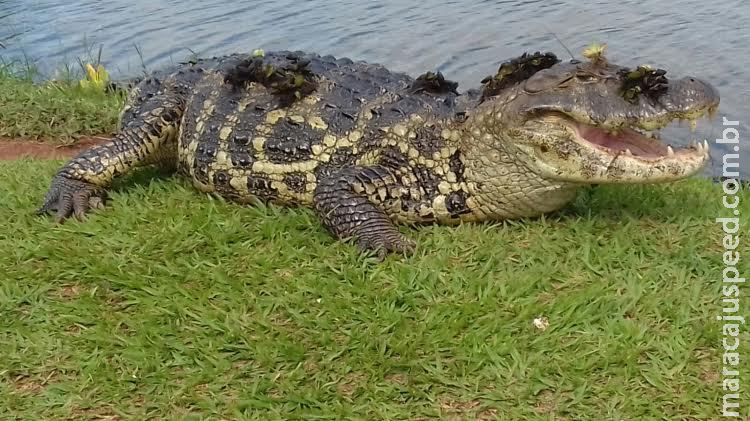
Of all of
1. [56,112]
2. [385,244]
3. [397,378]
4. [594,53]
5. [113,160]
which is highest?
[594,53]

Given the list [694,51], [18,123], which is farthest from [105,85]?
[694,51]

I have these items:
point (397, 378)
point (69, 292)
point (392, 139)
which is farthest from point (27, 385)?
point (392, 139)

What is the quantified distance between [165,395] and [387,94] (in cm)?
203

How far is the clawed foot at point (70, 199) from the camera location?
4.16 metres

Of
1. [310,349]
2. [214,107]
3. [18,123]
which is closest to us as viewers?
[310,349]

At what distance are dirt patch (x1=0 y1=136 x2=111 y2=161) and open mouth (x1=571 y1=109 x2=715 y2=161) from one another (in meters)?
3.57

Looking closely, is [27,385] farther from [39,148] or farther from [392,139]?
[39,148]

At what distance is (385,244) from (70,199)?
70.1 inches

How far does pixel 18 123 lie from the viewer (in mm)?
6164

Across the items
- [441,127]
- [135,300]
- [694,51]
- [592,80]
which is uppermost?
[592,80]

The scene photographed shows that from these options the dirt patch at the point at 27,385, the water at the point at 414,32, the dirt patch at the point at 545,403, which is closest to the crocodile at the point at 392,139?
the dirt patch at the point at 545,403

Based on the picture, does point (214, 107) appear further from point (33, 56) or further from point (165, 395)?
point (33, 56)

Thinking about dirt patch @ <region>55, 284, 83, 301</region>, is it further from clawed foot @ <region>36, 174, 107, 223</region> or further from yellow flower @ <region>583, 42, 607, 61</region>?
yellow flower @ <region>583, 42, 607, 61</region>

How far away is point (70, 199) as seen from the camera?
422 cm
